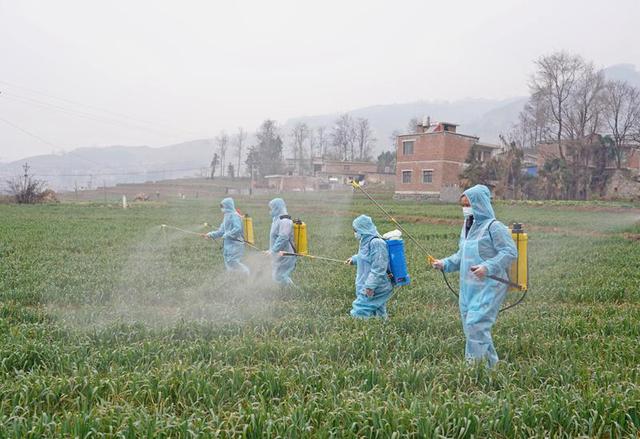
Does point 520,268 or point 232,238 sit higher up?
point 520,268

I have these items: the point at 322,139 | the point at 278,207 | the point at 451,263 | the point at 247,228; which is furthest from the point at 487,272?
the point at 322,139

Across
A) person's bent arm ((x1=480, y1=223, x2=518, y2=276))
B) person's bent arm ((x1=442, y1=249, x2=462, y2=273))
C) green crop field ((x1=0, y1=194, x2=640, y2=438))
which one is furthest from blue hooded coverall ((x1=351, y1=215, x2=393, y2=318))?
person's bent arm ((x1=480, y1=223, x2=518, y2=276))

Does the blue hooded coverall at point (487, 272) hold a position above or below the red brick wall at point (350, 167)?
below

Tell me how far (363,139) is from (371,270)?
11592 centimetres

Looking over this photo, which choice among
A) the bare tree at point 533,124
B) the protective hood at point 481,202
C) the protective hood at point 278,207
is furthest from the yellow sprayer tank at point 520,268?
the bare tree at point 533,124

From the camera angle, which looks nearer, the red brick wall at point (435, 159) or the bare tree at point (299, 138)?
the red brick wall at point (435, 159)

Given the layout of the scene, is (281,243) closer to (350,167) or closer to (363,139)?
(350,167)

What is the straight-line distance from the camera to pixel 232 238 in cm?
1330

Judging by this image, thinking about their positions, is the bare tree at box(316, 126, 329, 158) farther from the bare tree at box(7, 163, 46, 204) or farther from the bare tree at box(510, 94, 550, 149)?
the bare tree at box(7, 163, 46, 204)

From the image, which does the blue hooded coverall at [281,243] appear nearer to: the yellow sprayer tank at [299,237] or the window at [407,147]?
the yellow sprayer tank at [299,237]

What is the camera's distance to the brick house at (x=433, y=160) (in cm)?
5741

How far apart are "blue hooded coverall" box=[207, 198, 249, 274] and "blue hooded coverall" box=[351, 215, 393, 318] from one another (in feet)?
15.7

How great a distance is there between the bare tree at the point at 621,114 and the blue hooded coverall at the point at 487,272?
6566cm

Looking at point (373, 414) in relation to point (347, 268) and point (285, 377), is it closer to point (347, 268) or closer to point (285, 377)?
point (285, 377)
